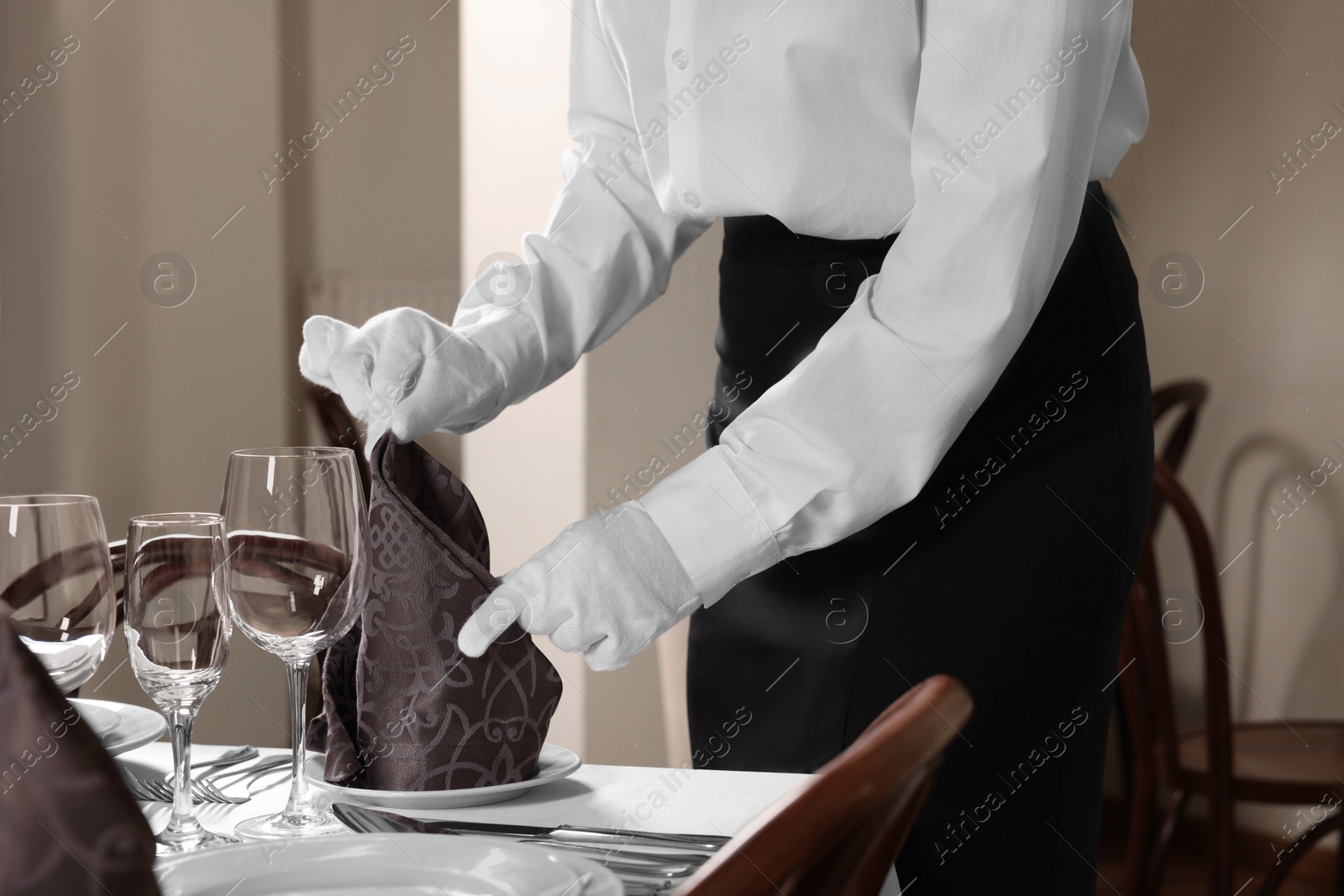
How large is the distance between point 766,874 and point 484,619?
249 millimetres

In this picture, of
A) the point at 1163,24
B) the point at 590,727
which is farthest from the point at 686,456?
the point at 1163,24

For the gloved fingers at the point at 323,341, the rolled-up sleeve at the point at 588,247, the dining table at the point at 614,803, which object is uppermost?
the rolled-up sleeve at the point at 588,247

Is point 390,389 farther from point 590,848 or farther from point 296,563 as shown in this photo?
point 590,848

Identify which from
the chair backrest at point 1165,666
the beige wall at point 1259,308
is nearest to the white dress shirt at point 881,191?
the chair backrest at point 1165,666

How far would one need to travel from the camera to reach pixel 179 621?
47 cm

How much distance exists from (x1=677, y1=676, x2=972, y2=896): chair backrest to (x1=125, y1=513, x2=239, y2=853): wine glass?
27 centimetres

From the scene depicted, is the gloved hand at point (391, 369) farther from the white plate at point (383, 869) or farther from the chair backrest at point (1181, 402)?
the chair backrest at point (1181, 402)

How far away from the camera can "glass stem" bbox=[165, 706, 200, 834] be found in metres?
0.48

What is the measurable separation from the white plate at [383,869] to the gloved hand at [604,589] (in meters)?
0.13

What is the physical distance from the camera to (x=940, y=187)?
60cm

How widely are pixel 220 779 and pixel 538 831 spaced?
0.62ft

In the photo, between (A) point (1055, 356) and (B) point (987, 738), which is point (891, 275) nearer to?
(A) point (1055, 356)

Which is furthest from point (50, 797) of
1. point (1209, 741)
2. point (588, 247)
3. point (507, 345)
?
point (1209, 741)

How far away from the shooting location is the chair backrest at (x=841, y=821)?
265 millimetres
